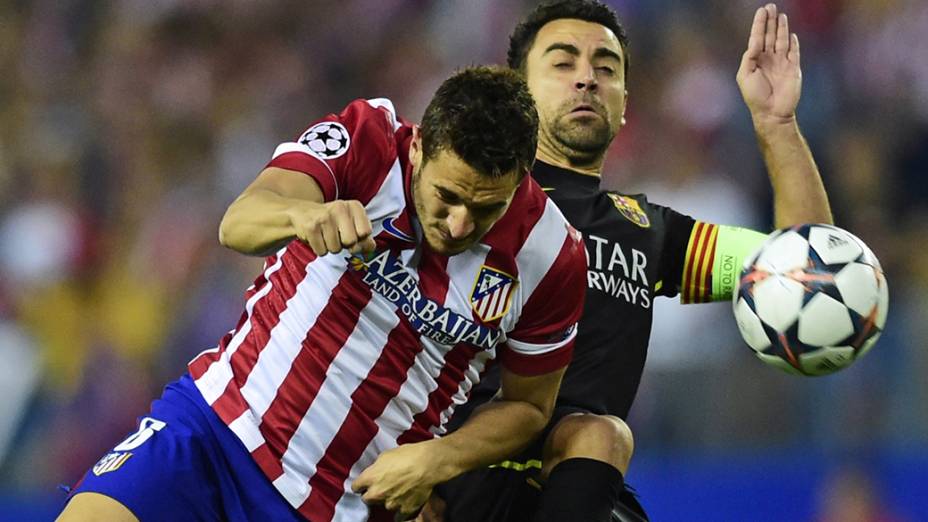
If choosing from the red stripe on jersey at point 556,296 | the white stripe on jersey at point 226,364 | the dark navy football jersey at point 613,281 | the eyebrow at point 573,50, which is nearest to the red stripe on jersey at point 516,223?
the red stripe on jersey at point 556,296

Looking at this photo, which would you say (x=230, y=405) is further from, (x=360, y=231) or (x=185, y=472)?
(x=360, y=231)

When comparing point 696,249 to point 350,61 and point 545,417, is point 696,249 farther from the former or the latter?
point 350,61

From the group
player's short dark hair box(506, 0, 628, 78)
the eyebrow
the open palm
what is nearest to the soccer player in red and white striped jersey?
the eyebrow

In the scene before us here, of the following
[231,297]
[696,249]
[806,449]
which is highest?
[696,249]

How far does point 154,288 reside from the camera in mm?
6949

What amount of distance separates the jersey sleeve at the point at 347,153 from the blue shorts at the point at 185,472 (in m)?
0.66

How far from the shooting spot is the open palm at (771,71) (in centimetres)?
441

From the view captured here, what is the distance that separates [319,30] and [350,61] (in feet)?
0.96

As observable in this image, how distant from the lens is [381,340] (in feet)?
10.3

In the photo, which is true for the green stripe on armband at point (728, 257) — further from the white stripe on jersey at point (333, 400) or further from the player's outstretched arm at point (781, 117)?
the white stripe on jersey at point (333, 400)

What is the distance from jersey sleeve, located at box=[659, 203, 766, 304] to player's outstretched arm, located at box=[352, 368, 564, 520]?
3.27 feet

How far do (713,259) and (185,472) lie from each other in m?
1.87

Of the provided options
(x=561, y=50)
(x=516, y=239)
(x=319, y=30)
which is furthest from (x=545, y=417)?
(x=319, y=30)

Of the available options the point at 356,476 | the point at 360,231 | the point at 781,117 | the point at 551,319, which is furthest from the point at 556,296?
the point at 781,117
